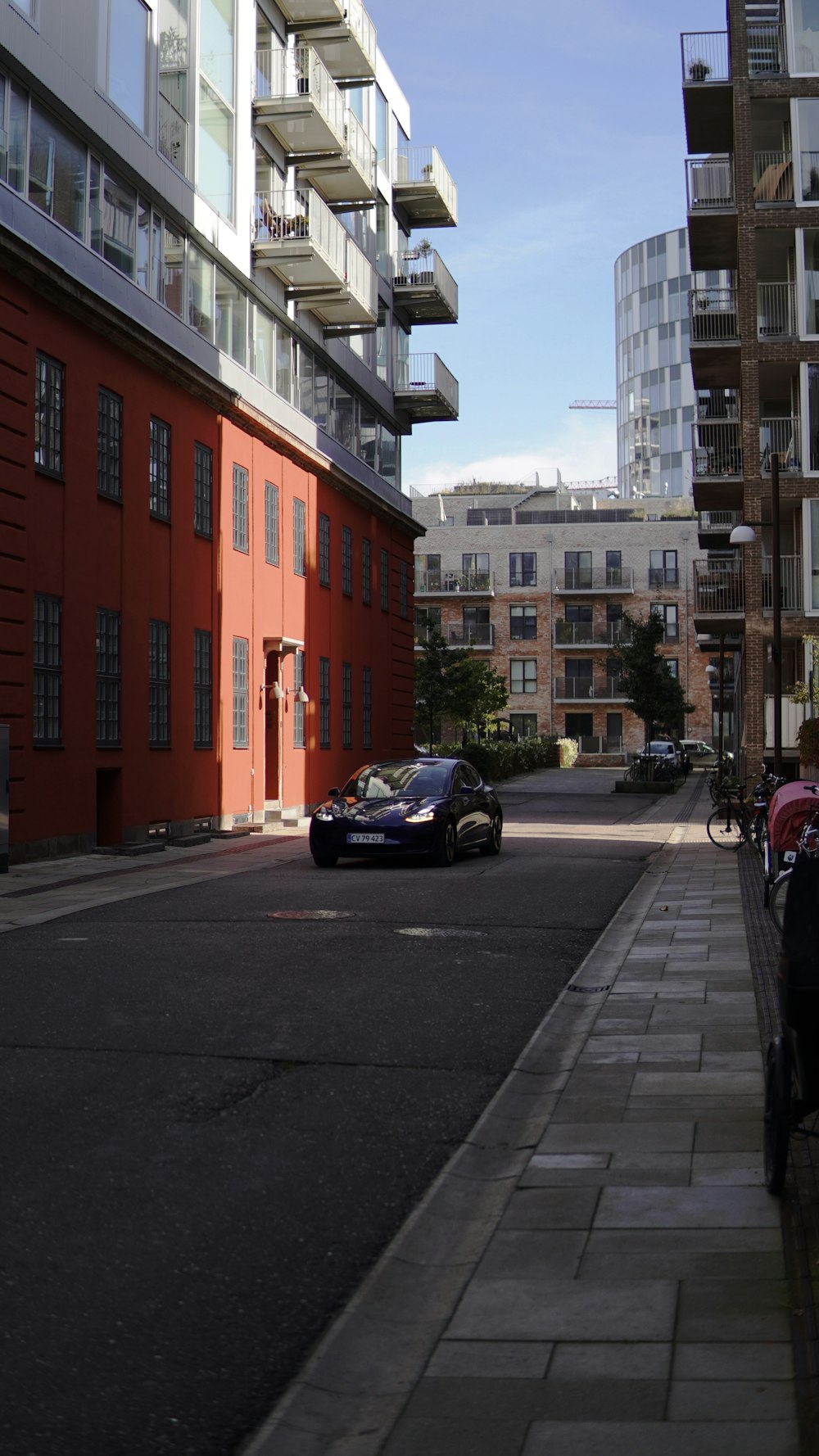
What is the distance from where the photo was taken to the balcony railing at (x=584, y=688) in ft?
298

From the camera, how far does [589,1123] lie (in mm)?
6238

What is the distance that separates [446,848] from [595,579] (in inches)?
2945

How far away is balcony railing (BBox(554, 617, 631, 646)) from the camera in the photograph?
91.6m

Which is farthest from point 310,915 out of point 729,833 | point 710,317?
point 710,317

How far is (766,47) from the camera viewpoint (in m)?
37.9

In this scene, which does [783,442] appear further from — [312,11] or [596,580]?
[596,580]

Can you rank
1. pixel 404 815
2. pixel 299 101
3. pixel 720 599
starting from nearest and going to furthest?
pixel 404 815 → pixel 299 101 → pixel 720 599

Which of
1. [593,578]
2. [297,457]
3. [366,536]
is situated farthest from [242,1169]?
[593,578]

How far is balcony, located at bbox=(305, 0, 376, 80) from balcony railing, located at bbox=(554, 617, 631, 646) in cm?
5817

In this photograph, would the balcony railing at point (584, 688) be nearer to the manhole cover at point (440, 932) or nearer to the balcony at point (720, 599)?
the balcony at point (720, 599)

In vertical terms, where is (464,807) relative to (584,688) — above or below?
below

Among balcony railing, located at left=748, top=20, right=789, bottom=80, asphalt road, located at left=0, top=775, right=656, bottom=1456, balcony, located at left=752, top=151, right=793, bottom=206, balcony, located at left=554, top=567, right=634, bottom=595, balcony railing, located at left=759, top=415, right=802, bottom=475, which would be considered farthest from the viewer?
balcony, located at left=554, top=567, right=634, bottom=595

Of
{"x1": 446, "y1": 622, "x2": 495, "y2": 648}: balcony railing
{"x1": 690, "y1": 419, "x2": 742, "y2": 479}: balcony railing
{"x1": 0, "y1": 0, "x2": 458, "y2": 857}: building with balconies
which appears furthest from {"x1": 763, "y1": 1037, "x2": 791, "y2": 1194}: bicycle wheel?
{"x1": 446, "y1": 622, "x2": 495, "y2": 648}: balcony railing

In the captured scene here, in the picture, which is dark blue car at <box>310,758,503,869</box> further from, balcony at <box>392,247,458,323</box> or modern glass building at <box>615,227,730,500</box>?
modern glass building at <box>615,227,730,500</box>
